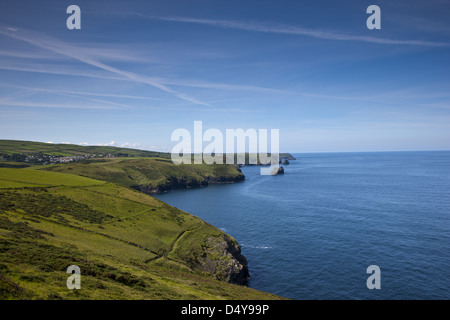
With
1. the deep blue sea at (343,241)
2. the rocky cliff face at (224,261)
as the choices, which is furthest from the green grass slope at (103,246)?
the deep blue sea at (343,241)

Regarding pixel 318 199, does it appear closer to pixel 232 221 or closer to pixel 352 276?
pixel 232 221

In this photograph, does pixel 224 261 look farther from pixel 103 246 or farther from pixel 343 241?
pixel 343 241

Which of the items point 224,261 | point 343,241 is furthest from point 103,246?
point 343,241

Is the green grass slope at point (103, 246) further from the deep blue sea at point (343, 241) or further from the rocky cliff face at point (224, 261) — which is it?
the deep blue sea at point (343, 241)

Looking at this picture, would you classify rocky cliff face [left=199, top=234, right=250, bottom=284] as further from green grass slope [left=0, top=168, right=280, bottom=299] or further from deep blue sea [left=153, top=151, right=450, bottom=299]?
deep blue sea [left=153, top=151, right=450, bottom=299]

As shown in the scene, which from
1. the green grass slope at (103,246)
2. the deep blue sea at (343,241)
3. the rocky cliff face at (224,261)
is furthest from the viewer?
the rocky cliff face at (224,261)
